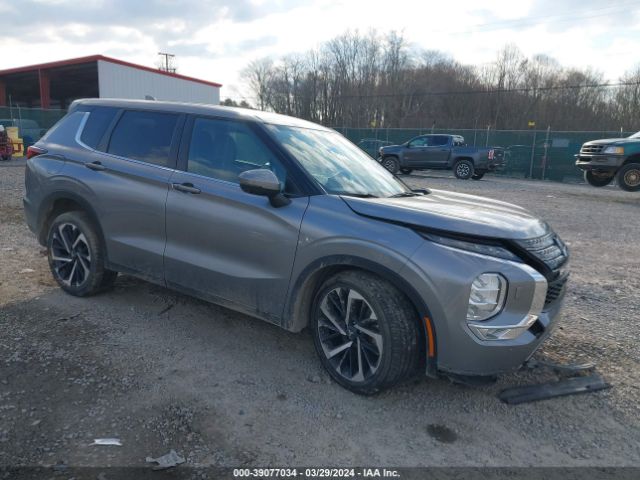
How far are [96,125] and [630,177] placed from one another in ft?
46.2

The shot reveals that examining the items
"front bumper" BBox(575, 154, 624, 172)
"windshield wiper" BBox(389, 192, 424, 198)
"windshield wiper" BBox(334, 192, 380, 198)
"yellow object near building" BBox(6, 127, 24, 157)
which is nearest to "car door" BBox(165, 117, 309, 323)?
"windshield wiper" BBox(334, 192, 380, 198)

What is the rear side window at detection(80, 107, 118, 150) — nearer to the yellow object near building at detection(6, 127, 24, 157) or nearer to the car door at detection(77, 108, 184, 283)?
the car door at detection(77, 108, 184, 283)

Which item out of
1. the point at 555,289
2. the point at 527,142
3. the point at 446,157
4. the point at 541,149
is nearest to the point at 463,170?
the point at 446,157

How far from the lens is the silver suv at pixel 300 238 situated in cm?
285

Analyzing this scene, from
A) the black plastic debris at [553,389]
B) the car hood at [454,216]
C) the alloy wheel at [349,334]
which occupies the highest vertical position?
the car hood at [454,216]

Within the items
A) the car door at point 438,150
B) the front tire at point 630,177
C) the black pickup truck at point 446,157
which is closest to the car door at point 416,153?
the black pickup truck at point 446,157

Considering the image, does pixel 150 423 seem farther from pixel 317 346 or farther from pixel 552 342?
pixel 552 342

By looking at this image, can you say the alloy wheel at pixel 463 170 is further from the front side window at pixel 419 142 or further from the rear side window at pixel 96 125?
the rear side window at pixel 96 125

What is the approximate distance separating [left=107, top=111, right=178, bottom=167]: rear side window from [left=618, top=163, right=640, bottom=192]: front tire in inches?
539

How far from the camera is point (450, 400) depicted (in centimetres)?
324

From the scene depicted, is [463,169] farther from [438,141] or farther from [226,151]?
[226,151]

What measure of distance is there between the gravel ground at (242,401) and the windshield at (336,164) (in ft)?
4.35

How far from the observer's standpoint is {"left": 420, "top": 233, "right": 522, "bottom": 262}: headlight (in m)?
2.86

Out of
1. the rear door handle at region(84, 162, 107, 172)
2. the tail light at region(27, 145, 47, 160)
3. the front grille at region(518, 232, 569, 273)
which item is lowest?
the front grille at region(518, 232, 569, 273)
